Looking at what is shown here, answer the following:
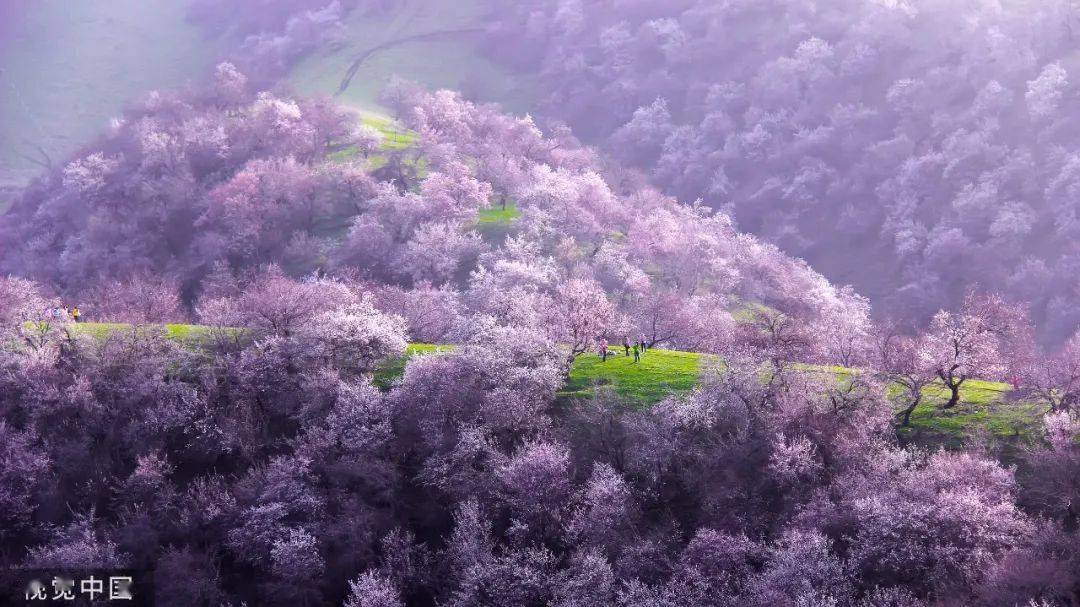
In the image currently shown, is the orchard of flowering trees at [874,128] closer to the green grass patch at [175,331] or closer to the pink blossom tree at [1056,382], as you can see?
the pink blossom tree at [1056,382]

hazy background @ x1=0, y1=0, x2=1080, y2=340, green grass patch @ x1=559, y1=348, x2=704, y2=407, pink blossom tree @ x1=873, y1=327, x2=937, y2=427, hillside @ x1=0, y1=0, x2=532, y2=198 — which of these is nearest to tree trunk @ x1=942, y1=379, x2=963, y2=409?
pink blossom tree @ x1=873, y1=327, x2=937, y2=427

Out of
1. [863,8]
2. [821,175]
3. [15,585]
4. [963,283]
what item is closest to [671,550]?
[15,585]

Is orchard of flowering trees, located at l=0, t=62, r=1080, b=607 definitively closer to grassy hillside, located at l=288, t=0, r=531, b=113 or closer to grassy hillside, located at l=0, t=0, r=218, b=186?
grassy hillside, located at l=288, t=0, r=531, b=113

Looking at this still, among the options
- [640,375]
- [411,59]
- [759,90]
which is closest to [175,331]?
[640,375]

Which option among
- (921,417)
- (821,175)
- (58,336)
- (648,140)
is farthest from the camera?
(648,140)

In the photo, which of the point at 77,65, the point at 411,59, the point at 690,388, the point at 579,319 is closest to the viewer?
the point at 690,388

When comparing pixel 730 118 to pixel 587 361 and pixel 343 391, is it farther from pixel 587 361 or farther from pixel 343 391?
pixel 343 391

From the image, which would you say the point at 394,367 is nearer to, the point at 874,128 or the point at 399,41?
the point at 874,128
